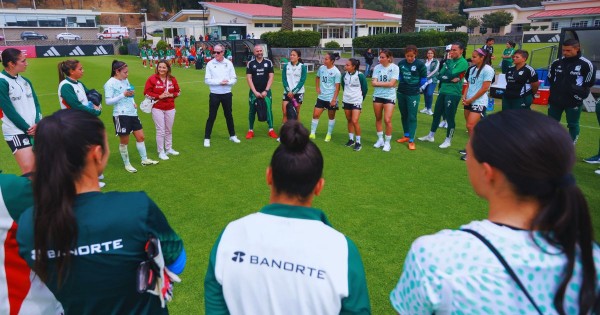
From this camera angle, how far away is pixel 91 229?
5.26 ft

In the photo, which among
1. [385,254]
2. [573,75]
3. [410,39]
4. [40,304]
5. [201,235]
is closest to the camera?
[40,304]

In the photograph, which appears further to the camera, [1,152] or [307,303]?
[1,152]

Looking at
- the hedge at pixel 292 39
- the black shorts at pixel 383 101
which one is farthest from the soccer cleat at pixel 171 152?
the hedge at pixel 292 39

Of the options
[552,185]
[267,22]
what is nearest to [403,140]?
[552,185]

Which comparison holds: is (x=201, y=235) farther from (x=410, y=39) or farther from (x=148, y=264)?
(x=410, y=39)

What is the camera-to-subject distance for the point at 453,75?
7.82 meters

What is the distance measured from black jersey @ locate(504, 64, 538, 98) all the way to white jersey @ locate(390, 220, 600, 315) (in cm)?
702

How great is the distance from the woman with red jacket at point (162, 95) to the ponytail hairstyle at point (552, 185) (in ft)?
22.2

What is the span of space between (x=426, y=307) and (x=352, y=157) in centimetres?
641

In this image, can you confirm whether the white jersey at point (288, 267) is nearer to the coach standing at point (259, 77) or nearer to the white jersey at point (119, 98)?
the white jersey at point (119, 98)

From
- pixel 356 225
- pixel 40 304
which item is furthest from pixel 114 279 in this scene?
pixel 356 225

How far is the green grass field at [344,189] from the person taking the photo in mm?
4250

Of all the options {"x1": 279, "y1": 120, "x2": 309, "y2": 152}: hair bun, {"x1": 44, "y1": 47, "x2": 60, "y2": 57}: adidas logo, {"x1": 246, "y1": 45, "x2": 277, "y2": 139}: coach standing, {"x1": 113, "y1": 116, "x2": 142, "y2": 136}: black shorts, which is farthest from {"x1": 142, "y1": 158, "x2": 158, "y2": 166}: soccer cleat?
{"x1": 44, "y1": 47, "x2": 60, "y2": 57}: adidas logo

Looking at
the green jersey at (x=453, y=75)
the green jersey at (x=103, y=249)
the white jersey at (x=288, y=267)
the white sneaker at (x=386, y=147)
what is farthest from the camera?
the white sneaker at (x=386, y=147)
